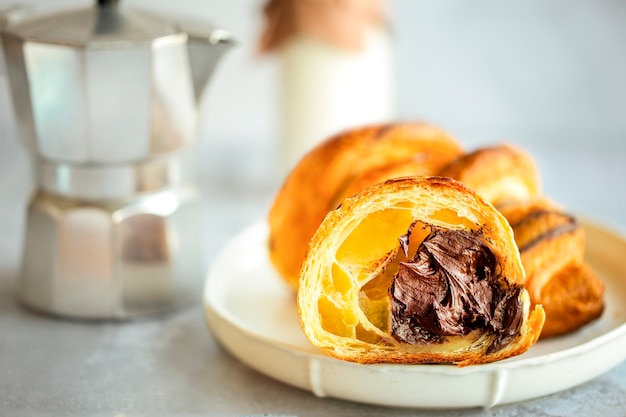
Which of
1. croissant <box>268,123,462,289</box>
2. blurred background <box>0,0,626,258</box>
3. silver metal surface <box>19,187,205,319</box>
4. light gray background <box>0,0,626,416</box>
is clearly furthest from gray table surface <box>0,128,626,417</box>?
blurred background <box>0,0,626,258</box>

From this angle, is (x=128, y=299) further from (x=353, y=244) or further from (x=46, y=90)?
(x=353, y=244)

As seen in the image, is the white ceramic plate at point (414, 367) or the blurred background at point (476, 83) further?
the blurred background at point (476, 83)

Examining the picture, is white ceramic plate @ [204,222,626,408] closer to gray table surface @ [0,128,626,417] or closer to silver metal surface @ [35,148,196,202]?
gray table surface @ [0,128,626,417]

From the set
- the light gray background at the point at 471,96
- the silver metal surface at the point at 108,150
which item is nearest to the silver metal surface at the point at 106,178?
the silver metal surface at the point at 108,150

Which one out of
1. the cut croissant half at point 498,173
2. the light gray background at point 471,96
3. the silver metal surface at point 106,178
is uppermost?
the cut croissant half at point 498,173

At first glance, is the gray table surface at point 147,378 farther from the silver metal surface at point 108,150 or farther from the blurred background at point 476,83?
the blurred background at point 476,83

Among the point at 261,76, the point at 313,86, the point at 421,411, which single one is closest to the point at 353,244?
the point at 421,411

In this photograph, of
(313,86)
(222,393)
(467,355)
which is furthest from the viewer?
(313,86)
